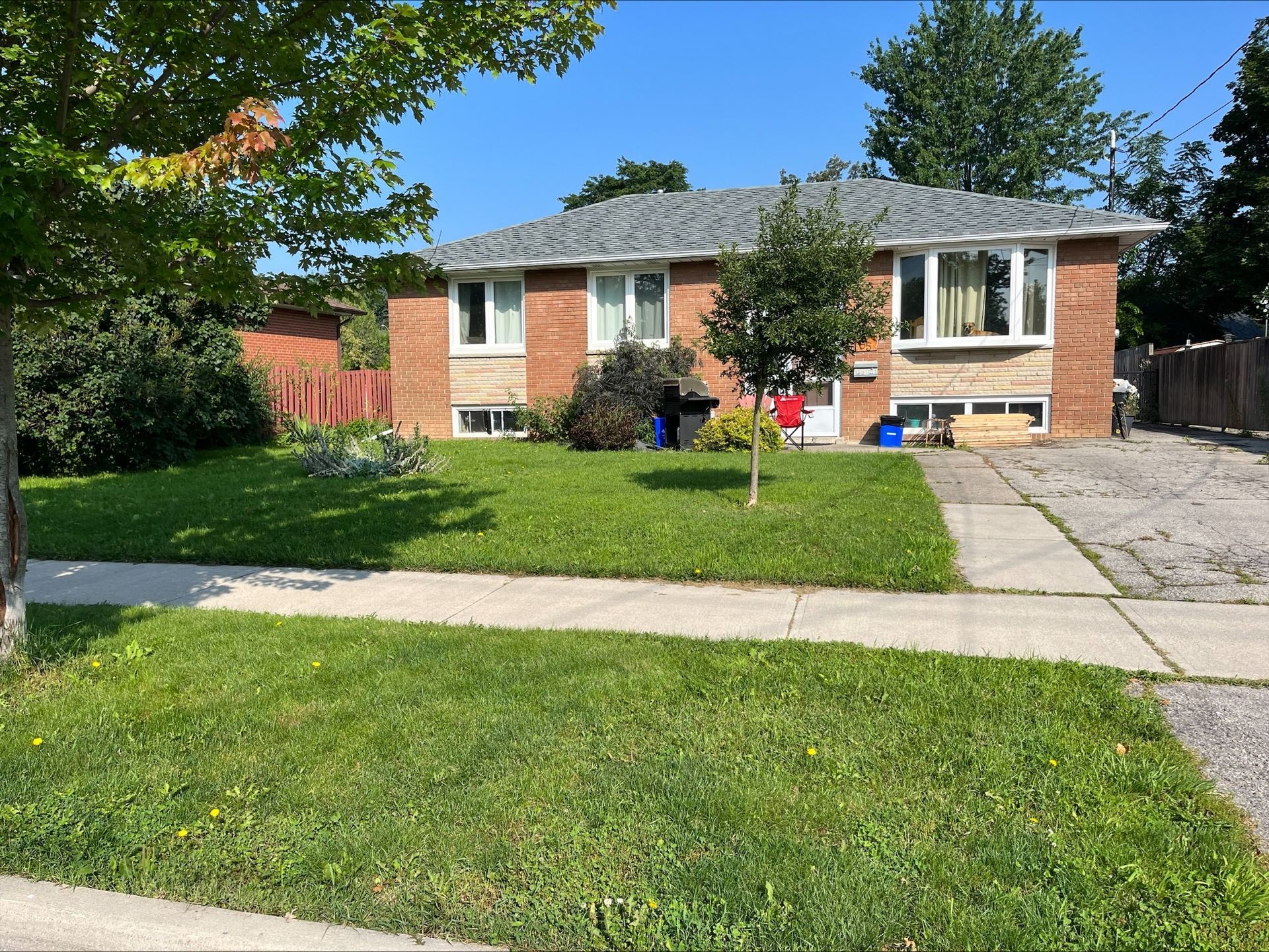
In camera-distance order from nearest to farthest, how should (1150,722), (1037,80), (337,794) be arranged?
(337,794)
(1150,722)
(1037,80)

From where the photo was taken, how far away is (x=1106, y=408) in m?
16.6

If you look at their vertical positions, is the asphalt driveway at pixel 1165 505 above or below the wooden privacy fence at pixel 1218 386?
below

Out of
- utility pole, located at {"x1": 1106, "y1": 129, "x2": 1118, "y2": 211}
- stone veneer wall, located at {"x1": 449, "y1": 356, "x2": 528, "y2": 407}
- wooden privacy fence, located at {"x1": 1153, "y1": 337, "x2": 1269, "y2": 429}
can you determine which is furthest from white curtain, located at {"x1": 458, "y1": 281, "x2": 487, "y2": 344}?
utility pole, located at {"x1": 1106, "y1": 129, "x2": 1118, "y2": 211}

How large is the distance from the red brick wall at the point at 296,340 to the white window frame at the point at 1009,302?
15.2 meters

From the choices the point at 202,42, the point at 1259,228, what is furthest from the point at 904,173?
the point at 202,42

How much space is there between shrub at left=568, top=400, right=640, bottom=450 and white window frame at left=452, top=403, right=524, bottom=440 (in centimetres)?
354

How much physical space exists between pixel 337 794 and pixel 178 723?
1.23 metres

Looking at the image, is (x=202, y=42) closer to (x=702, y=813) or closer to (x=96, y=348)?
(x=702, y=813)

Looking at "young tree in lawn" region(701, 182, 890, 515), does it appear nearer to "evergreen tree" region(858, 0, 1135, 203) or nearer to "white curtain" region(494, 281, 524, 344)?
"white curtain" region(494, 281, 524, 344)

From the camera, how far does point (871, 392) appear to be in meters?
17.7

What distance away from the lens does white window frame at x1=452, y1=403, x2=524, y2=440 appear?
776 inches

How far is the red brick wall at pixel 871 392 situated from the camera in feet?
57.3

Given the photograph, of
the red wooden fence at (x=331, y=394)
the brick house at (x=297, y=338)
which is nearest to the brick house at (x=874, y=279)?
the red wooden fence at (x=331, y=394)

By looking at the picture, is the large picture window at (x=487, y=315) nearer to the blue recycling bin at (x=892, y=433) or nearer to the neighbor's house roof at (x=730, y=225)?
the neighbor's house roof at (x=730, y=225)
